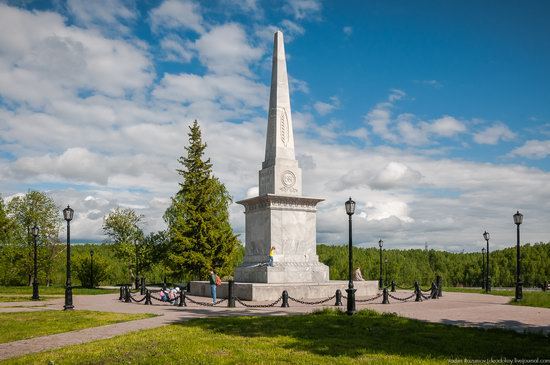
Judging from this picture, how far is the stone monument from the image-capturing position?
27.5 metres

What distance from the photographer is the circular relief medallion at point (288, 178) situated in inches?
1150

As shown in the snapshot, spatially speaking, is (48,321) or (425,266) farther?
(425,266)

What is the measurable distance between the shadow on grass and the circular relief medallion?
40.5ft

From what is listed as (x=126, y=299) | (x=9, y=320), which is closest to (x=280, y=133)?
(x=126, y=299)

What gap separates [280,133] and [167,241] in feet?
100

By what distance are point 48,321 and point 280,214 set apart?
1332 centimetres

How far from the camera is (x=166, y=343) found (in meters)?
12.4

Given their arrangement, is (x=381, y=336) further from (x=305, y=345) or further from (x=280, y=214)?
(x=280, y=214)

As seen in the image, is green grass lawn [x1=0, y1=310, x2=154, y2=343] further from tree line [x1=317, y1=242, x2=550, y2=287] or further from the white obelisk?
tree line [x1=317, y1=242, x2=550, y2=287]

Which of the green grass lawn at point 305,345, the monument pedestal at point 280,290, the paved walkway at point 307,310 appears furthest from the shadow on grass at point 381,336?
the monument pedestal at point 280,290

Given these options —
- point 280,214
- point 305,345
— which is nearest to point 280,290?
point 280,214

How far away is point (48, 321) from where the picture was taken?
18.5 metres

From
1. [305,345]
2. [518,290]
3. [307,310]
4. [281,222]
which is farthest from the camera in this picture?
[281,222]

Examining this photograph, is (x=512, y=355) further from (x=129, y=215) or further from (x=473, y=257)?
(x=473, y=257)
